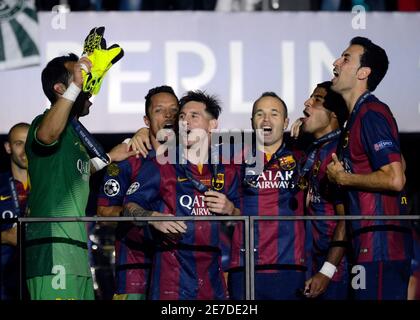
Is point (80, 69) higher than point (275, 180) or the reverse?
higher

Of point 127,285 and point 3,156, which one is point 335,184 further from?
point 3,156

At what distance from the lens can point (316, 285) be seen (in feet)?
21.3

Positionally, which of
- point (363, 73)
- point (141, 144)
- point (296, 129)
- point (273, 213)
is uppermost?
point (363, 73)

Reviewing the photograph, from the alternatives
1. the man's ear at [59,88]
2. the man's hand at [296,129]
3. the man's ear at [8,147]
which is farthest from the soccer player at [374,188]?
the man's ear at [8,147]

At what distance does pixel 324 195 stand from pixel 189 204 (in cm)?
93

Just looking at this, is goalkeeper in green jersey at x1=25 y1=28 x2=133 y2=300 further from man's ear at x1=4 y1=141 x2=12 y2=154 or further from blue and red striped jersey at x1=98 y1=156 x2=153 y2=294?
man's ear at x1=4 y1=141 x2=12 y2=154

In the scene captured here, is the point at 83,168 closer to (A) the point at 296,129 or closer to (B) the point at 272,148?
(B) the point at 272,148

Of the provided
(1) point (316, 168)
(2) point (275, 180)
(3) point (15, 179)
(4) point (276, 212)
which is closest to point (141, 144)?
(2) point (275, 180)

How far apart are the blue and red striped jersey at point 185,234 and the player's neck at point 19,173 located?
2.13 m

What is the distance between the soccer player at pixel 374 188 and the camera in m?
6.50

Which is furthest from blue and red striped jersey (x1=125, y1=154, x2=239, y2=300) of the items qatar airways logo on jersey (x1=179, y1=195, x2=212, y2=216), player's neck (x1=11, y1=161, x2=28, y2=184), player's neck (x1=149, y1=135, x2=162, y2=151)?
player's neck (x1=11, y1=161, x2=28, y2=184)

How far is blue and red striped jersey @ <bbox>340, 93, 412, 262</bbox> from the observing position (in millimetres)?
6508

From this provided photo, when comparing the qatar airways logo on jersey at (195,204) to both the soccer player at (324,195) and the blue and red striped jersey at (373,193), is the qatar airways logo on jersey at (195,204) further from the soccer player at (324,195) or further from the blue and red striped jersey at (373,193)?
the blue and red striped jersey at (373,193)
